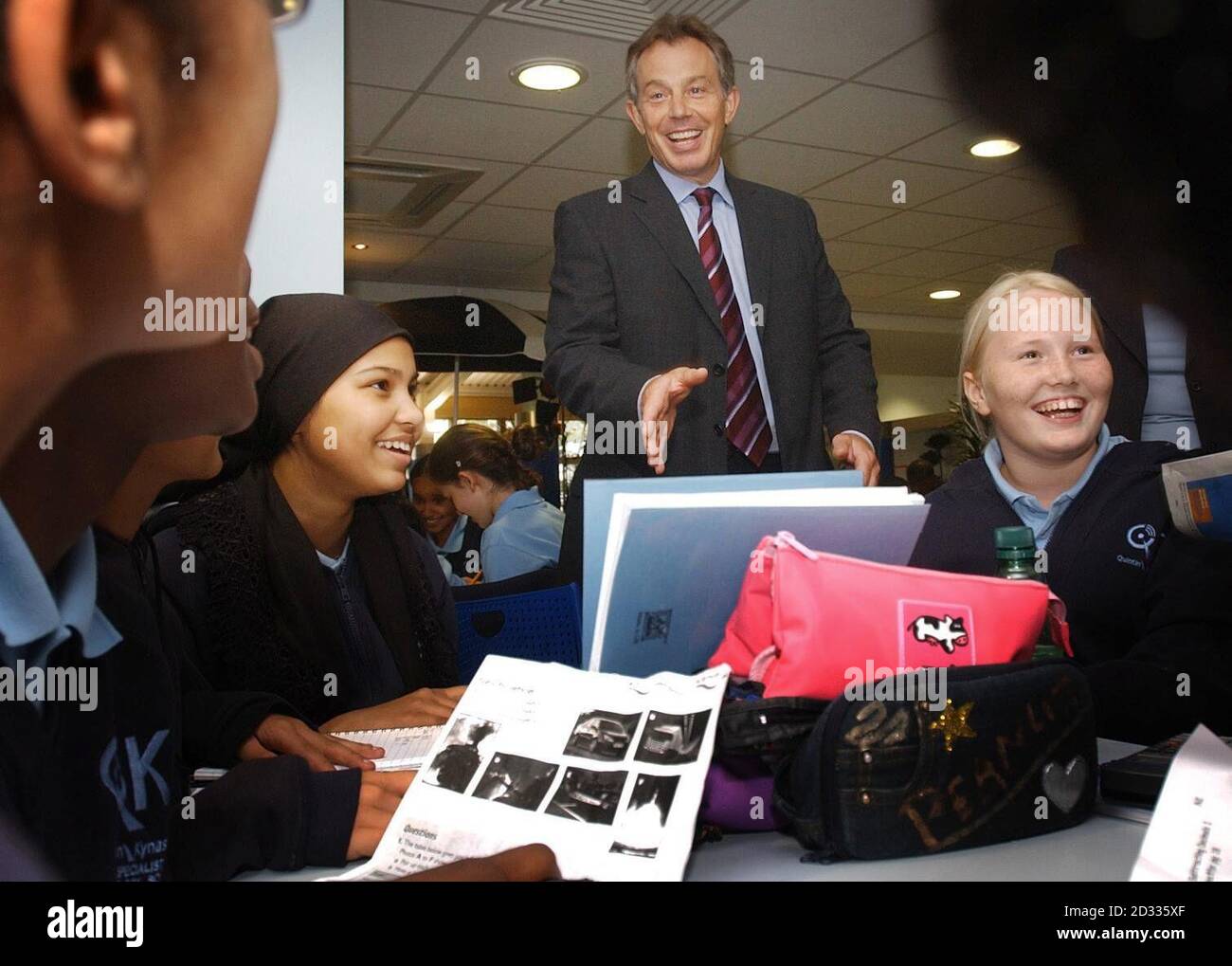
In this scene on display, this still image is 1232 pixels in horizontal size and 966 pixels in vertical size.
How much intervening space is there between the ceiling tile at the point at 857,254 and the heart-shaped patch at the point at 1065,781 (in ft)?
16.6

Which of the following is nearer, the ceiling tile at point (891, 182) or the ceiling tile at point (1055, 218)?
the ceiling tile at point (891, 182)

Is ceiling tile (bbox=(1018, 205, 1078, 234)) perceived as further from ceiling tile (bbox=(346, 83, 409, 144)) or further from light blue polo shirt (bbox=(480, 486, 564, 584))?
light blue polo shirt (bbox=(480, 486, 564, 584))

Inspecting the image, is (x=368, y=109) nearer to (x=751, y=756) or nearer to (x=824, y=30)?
(x=824, y=30)

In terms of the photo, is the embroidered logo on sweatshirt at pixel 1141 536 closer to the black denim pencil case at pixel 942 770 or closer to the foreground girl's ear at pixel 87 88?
the black denim pencil case at pixel 942 770

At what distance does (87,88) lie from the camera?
705 millimetres

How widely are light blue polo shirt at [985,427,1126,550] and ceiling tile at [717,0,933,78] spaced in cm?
230

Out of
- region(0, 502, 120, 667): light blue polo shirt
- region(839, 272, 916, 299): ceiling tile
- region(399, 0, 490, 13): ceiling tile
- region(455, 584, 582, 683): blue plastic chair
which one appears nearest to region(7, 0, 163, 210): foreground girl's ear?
region(0, 502, 120, 667): light blue polo shirt

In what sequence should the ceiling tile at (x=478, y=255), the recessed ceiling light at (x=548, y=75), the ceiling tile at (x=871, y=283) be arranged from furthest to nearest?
the ceiling tile at (x=871, y=283) → the ceiling tile at (x=478, y=255) → the recessed ceiling light at (x=548, y=75)

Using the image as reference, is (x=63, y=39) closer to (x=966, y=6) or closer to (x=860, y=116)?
(x=966, y=6)

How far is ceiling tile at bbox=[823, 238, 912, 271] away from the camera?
18.3 feet

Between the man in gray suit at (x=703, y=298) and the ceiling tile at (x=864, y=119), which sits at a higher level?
the ceiling tile at (x=864, y=119)

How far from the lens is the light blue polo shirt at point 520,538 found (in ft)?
9.30

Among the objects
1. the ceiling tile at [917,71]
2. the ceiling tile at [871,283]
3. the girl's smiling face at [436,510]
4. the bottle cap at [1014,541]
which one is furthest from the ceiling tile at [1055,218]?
the bottle cap at [1014,541]
